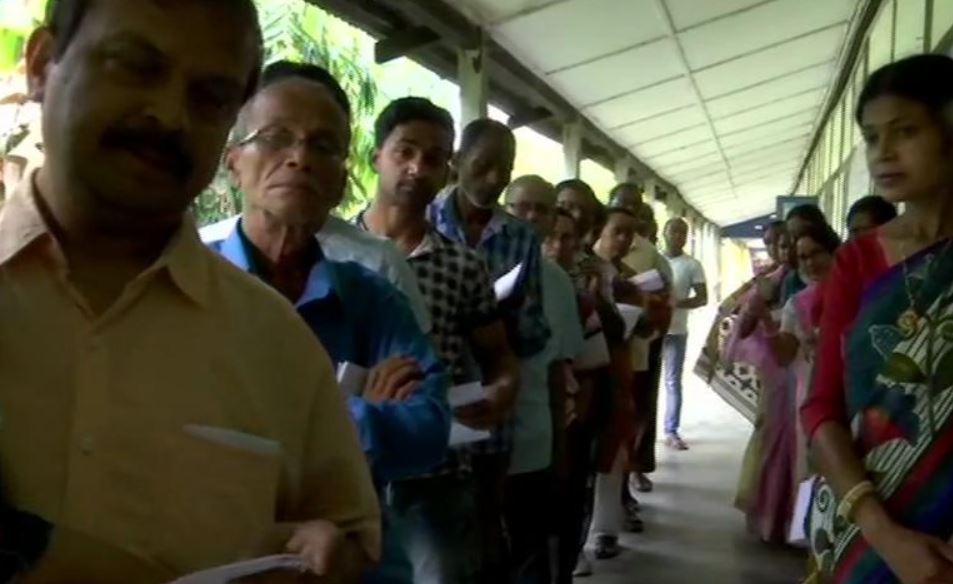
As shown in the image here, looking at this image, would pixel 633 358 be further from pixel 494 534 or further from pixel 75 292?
pixel 75 292

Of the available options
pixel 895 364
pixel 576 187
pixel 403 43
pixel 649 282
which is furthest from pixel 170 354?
pixel 649 282

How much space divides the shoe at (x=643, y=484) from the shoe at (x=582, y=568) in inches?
74.7

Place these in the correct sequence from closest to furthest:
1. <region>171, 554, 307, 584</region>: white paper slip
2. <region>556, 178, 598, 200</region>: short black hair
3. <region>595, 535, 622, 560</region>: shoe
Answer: <region>171, 554, 307, 584</region>: white paper slip, <region>556, 178, 598, 200</region>: short black hair, <region>595, 535, 622, 560</region>: shoe

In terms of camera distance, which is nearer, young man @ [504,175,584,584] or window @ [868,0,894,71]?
young man @ [504,175,584,584]

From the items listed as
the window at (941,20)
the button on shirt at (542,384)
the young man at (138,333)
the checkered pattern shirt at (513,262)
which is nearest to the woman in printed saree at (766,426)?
the window at (941,20)

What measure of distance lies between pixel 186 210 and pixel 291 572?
340mm

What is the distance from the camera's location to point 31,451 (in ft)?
3.14

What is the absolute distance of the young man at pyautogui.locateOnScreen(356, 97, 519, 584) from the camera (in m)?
2.67

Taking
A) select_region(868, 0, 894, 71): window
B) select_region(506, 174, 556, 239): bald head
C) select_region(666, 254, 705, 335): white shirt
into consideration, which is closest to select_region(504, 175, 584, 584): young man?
select_region(506, 174, 556, 239): bald head

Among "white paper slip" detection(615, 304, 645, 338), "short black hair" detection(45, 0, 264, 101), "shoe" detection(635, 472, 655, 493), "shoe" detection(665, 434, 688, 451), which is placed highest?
"short black hair" detection(45, 0, 264, 101)

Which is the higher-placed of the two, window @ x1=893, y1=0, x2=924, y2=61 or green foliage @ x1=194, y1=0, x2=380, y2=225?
window @ x1=893, y1=0, x2=924, y2=61

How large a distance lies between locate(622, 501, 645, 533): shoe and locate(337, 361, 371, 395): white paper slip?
15.1 feet

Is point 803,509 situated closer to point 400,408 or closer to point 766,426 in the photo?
point 400,408

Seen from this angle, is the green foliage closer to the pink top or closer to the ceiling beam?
the ceiling beam
